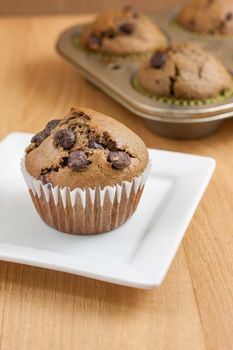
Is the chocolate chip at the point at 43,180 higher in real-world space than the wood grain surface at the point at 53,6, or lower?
higher

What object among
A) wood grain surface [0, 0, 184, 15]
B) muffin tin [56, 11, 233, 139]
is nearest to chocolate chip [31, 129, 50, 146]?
muffin tin [56, 11, 233, 139]

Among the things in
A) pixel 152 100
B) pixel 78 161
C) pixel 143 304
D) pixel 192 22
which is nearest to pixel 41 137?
pixel 78 161

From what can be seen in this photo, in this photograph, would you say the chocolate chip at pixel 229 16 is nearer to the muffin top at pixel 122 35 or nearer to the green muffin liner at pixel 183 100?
the muffin top at pixel 122 35

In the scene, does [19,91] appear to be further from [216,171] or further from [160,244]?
[160,244]

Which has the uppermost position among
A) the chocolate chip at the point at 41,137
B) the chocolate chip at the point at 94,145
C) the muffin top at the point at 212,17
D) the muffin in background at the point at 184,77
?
the chocolate chip at the point at 94,145

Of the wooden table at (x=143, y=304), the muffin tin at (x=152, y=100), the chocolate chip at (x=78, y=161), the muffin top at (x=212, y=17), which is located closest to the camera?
the wooden table at (x=143, y=304)

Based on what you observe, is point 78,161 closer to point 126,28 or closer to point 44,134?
point 44,134

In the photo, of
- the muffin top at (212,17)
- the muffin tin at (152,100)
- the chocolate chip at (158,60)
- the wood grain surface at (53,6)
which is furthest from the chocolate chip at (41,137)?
the wood grain surface at (53,6)
